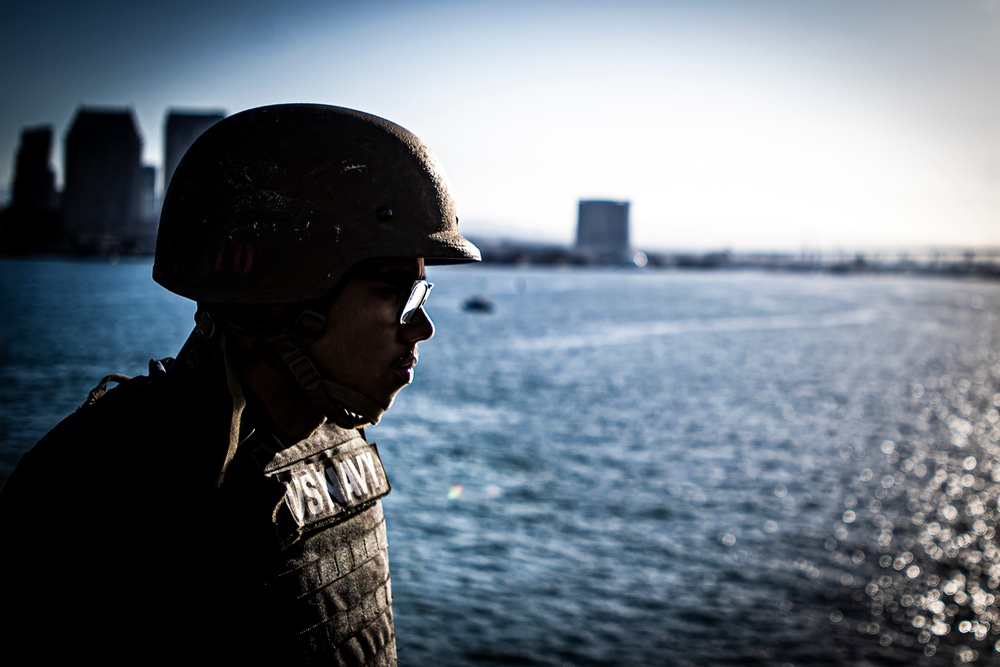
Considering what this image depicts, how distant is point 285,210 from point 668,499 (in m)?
30.9

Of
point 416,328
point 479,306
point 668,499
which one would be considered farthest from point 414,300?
point 479,306

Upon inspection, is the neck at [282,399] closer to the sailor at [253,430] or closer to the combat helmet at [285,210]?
→ the sailor at [253,430]

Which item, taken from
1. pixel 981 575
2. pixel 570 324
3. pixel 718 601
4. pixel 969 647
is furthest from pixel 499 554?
pixel 570 324

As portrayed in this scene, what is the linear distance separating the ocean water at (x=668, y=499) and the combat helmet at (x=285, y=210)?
459 cm

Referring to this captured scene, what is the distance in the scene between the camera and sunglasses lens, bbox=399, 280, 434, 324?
8.51ft

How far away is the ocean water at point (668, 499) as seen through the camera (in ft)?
71.5

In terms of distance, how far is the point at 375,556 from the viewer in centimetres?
288

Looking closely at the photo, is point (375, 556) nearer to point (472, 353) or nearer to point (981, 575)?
point (981, 575)

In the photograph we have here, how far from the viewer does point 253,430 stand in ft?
8.13

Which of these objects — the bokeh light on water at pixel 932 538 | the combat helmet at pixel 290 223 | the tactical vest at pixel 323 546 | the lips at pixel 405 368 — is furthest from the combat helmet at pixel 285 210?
the bokeh light on water at pixel 932 538

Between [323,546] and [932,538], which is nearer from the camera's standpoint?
[323,546]

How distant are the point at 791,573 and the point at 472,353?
4581cm

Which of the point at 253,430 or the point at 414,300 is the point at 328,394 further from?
the point at 414,300

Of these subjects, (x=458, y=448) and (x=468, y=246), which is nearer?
(x=468, y=246)
